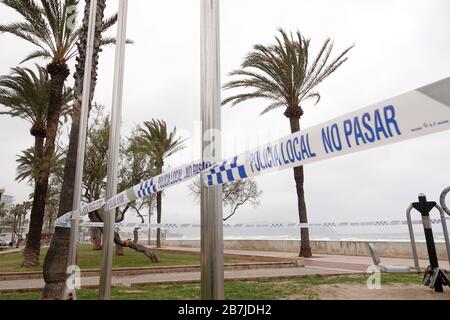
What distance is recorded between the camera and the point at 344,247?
1638 centimetres

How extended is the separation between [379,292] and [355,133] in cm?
483

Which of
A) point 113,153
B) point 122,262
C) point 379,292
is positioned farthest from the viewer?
point 122,262

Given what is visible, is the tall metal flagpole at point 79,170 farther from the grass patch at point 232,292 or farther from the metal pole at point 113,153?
the metal pole at point 113,153

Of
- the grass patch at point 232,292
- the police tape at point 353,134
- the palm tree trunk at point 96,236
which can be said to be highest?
the police tape at point 353,134

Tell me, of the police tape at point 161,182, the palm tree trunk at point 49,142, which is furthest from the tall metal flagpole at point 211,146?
the palm tree trunk at point 49,142

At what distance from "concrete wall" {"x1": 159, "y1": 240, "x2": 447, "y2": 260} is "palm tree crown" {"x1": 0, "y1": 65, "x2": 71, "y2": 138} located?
49.6ft

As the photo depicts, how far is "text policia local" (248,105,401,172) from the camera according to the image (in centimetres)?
187

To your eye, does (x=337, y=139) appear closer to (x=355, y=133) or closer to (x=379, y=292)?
(x=355, y=133)

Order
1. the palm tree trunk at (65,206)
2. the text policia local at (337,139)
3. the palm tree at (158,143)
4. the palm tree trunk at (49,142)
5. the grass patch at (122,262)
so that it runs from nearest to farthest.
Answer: the text policia local at (337,139), the palm tree trunk at (65,206), the grass patch at (122,262), the palm tree trunk at (49,142), the palm tree at (158,143)

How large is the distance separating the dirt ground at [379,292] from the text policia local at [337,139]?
3815mm

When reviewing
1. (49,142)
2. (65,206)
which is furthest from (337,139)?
(49,142)

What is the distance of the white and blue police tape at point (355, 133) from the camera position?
169 cm

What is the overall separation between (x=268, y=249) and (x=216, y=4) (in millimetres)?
20674

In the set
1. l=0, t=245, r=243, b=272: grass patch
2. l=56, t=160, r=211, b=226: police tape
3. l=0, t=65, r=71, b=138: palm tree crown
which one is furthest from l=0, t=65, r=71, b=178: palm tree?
l=56, t=160, r=211, b=226: police tape
